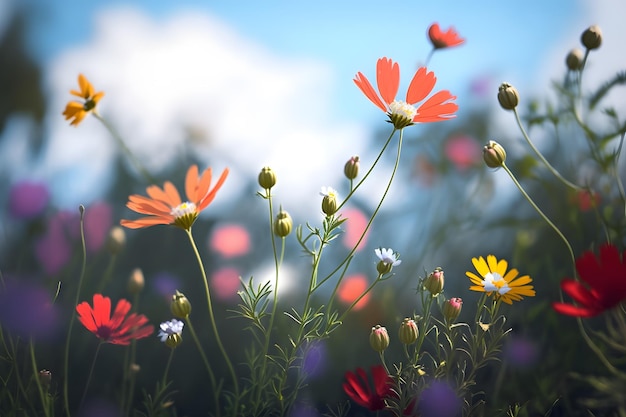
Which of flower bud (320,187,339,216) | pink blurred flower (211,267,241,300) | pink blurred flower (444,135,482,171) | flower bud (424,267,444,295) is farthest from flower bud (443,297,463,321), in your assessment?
pink blurred flower (444,135,482,171)

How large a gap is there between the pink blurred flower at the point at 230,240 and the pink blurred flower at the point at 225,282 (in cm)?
4

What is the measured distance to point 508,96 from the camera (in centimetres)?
63

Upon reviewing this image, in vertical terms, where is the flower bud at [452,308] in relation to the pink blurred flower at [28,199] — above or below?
above

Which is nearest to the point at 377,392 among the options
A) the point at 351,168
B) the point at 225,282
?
the point at 351,168

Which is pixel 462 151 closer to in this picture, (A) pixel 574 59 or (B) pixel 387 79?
(A) pixel 574 59

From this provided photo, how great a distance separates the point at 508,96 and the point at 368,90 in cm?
15

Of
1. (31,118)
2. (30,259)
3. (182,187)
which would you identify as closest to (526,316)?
(182,187)

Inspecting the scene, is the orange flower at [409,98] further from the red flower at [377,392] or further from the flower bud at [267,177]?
the red flower at [377,392]

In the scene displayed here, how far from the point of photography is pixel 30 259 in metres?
0.86

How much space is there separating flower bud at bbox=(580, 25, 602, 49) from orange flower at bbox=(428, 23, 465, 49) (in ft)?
0.42

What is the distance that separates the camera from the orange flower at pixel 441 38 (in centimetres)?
79

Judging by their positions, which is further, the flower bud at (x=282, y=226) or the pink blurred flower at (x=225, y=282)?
the pink blurred flower at (x=225, y=282)

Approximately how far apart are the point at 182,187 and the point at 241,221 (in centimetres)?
10

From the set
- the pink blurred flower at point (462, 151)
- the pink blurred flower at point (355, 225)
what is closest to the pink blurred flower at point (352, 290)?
the pink blurred flower at point (355, 225)
